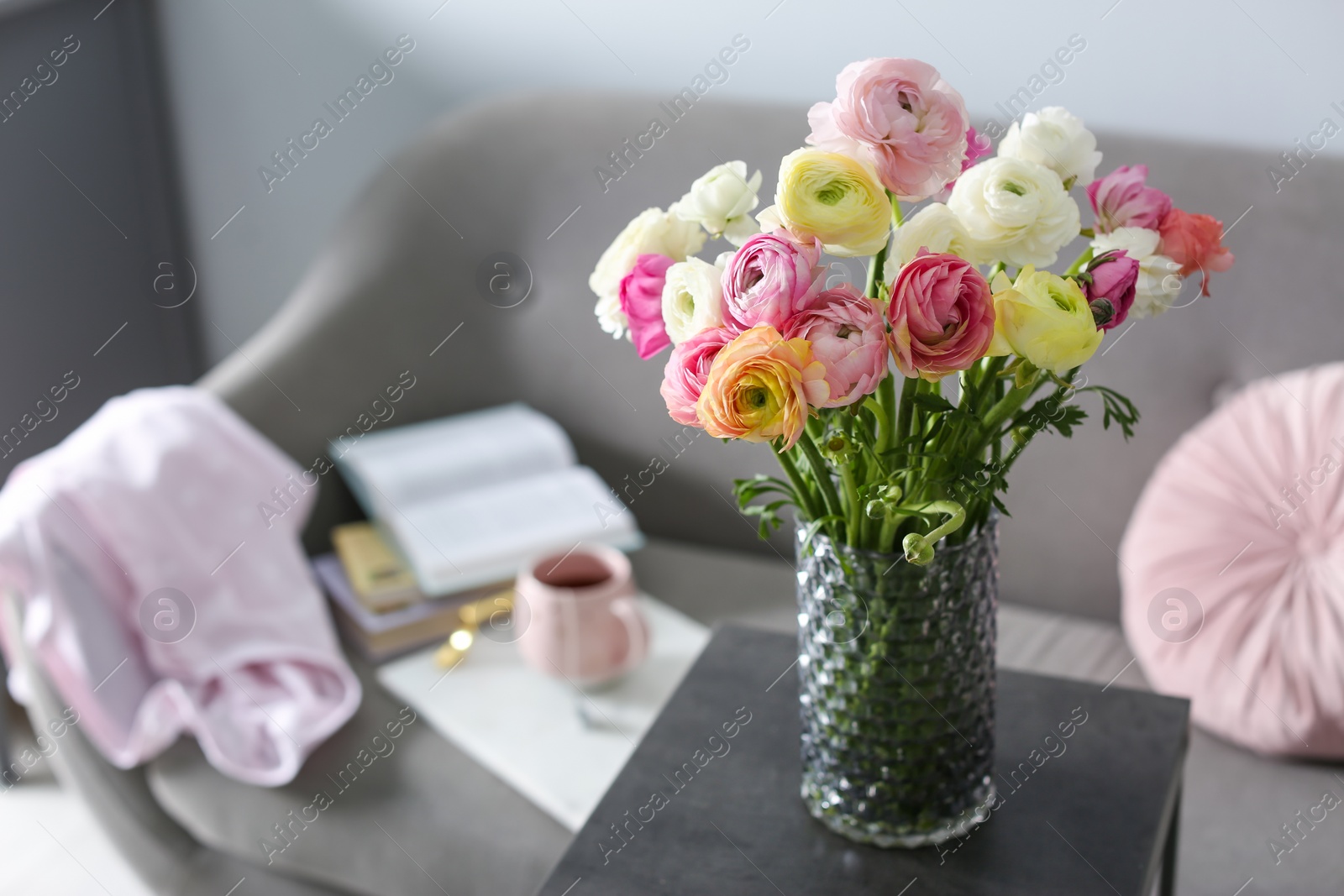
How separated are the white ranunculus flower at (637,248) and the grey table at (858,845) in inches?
13.8

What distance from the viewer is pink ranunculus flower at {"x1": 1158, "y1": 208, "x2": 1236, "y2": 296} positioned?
2.20 feet

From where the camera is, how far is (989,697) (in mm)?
783

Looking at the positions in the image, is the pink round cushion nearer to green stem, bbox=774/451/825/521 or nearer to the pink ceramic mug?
the pink ceramic mug

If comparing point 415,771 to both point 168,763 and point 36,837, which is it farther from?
point 36,837

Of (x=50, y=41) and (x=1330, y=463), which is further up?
(x=50, y=41)

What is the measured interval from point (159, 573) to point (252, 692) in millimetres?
164

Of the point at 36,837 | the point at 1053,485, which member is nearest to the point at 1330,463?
the point at 1053,485

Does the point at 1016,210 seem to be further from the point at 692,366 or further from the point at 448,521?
the point at 448,521

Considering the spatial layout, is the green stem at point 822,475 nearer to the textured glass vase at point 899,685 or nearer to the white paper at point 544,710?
the textured glass vase at point 899,685

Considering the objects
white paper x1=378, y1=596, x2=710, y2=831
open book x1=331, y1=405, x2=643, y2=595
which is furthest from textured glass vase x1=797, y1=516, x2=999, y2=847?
open book x1=331, y1=405, x2=643, y2=595

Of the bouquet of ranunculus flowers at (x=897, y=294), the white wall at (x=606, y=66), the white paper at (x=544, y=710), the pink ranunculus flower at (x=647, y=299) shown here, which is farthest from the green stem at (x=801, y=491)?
the white wall at (x=606, y=66)

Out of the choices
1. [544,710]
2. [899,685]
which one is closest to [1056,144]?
[899,685]

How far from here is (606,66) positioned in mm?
1794

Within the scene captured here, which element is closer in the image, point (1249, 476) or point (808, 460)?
point (808, 460)
